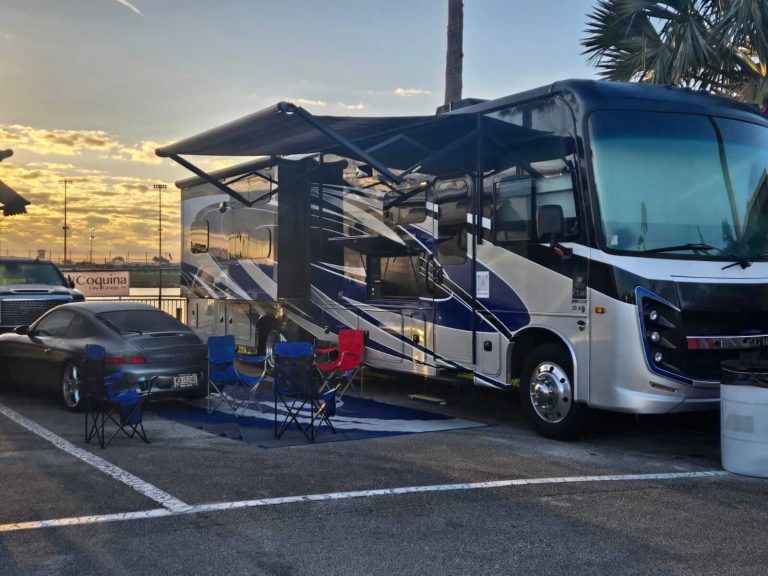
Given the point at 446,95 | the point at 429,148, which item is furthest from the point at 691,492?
the point at 446,95

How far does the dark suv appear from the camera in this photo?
15.1 m

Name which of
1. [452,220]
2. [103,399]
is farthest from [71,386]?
[452,220]

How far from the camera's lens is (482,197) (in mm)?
9273

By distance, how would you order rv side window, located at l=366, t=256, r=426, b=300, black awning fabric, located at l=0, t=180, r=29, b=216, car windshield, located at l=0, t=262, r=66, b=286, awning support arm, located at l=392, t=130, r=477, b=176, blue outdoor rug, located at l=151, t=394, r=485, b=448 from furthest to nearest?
car windshield, located at l=0, t=262, r=66, b=286, black awning fabric, located at l=0, t=180, r=29, b=216, rv side window, located at l=366, t=256, r=426, b=300, awning support arm, located at l=392, t=130, r=477, b=176, blue outdoor rug, located at l=151, t=394, r=485, b=448

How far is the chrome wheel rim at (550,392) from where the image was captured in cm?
821

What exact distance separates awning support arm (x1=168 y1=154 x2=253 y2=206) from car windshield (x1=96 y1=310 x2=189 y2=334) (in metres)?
2.67

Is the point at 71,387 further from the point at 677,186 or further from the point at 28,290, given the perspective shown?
the point at 677,186

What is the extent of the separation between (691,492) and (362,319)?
18.6 ft

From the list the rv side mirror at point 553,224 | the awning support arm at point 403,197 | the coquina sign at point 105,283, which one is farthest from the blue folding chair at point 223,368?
the coquina sign at point 105,283

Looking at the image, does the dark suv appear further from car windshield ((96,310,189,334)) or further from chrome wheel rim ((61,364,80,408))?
car windshield ((96,310,189,334))

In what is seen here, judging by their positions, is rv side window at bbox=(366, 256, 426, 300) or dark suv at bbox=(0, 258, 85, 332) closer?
rv side window at bbox=(366, 256, 426, 300)

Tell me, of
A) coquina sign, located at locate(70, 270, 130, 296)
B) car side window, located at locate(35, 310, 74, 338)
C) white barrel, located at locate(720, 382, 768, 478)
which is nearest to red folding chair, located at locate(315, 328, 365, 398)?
car side window, located at locate(35, 310, 74, 338)

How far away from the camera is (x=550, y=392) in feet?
27.4

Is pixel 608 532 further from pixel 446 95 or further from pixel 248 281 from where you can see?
pixel 446 95
